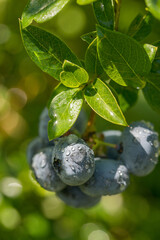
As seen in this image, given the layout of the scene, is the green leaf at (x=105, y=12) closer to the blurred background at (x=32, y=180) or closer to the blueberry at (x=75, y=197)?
the blueberry at (x=75, y=197)

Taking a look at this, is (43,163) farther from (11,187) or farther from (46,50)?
(11,187)

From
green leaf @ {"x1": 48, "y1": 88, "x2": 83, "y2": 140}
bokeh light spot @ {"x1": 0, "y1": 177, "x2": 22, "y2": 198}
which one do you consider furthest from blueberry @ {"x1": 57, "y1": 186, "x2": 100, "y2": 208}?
bokeh light spot @ {"x1": 0, "y1": 177, "x2": 22, "y2": 198}

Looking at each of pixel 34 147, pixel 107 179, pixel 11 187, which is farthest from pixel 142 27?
pixel 11 187

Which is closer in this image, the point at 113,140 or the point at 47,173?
the point at 47,173

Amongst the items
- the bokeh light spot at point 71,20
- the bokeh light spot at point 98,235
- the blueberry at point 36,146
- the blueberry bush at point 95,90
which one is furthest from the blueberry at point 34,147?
the bokeh light spot at point 71,20

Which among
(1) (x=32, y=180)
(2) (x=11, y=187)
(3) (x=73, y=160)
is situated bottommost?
(2) (x=11, y=187)

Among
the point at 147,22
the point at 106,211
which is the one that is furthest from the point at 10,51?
the point at 147,22

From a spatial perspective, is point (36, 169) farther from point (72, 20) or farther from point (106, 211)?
point (72, 20)
